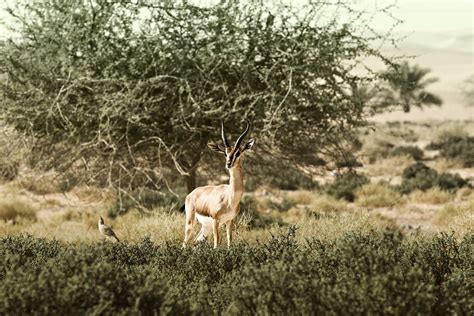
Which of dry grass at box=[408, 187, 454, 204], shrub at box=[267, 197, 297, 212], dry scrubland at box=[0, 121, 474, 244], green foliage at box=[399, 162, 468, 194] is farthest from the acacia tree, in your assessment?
green foliage at box=[399, 162, 468, 194]

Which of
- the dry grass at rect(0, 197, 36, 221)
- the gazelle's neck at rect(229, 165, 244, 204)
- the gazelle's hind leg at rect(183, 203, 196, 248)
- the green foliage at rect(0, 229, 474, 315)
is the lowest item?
the dry grass at rect(0, 197, 36, 221)

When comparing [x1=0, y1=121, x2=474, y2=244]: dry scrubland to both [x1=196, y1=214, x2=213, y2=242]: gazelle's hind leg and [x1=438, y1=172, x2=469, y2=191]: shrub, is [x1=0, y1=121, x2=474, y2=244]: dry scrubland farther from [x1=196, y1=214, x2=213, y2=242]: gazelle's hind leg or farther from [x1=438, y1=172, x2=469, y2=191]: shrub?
[x1=196, y1=214, x2=213, y2=242]: gazelle's hind leg

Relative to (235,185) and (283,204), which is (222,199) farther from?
(283,204)

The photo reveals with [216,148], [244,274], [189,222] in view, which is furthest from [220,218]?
[244,274]

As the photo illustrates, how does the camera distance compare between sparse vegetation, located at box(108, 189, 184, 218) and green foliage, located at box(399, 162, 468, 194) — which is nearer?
sparse vegetation, located at box(108, 189, 184, 218)

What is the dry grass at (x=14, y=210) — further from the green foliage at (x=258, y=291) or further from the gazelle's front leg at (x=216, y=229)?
the green foliage at (x=258, y=291)

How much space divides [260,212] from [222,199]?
8.47 m

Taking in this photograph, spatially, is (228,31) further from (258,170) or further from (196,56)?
(258,170)

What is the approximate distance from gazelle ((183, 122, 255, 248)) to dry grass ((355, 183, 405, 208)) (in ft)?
32.6

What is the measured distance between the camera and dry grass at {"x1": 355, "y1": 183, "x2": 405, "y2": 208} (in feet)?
68.9

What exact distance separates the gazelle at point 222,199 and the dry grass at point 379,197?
994cm

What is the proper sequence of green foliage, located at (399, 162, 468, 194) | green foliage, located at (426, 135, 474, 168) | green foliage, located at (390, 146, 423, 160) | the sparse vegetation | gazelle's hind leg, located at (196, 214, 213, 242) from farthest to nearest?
green foliage, located at (390, 146, 423, 160)
green foliage, located at (426, 135, 474, 168)
green foliage, located at (399, 162, 468, 194)
the sparse vegetation
gazelle's hind leg, located at (196, 214, 213, 242)

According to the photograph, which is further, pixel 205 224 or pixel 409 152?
pixel 409 152

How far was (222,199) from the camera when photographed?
10.2 m
